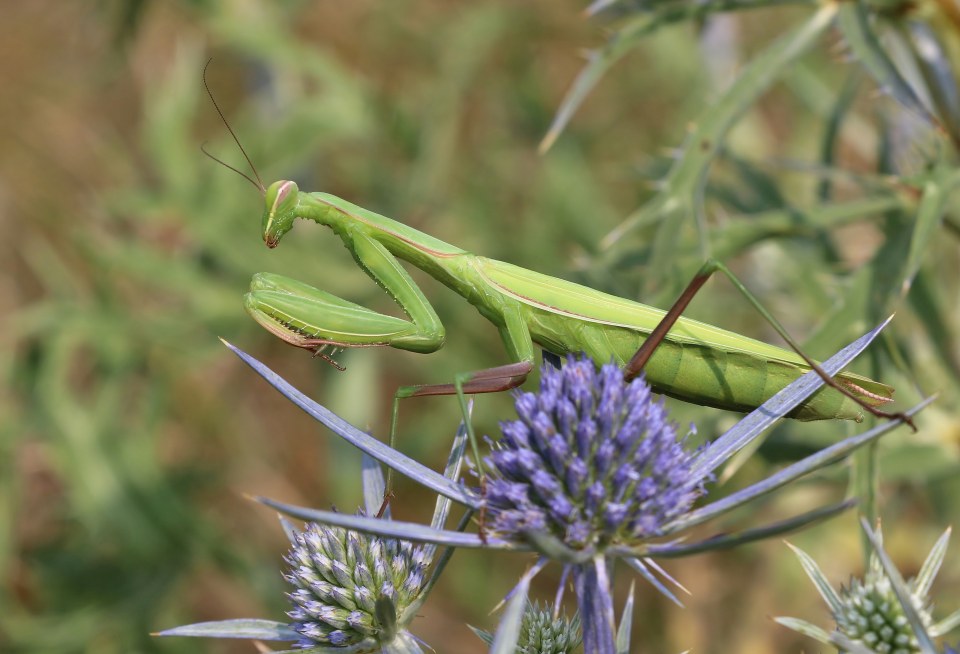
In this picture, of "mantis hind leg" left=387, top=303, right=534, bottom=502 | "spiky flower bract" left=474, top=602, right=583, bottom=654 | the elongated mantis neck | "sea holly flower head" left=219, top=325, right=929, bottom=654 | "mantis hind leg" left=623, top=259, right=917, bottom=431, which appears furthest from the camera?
the elongated mantis neck

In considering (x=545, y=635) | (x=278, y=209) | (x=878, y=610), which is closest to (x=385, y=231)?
(x=278, y=209)

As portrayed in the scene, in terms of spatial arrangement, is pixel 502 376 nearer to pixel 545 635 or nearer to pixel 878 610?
pixel 545 635

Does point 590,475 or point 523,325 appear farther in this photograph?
point 523,325

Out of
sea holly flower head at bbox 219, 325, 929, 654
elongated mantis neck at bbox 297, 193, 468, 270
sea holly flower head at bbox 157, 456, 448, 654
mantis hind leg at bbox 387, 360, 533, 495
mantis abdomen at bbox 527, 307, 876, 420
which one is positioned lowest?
sea holly flower head at bbox 157, 456, 448, 654

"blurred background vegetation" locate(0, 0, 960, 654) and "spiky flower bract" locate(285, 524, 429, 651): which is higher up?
"blurred background vegetation" locate(0, 0, 960, 654)

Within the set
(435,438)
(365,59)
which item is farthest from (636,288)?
(365,59)

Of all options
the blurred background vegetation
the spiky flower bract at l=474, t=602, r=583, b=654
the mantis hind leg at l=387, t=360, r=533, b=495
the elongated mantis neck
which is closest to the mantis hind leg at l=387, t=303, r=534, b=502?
the mantis hind leg at l=387, t=360, r=533, b=495

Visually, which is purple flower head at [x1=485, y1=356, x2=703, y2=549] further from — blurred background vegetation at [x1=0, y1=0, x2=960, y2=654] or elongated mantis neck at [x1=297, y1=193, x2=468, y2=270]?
blurred background vegetation at [x1=0, y1=0, x2=960, y2=654]

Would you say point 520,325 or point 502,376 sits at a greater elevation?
point 520,325
